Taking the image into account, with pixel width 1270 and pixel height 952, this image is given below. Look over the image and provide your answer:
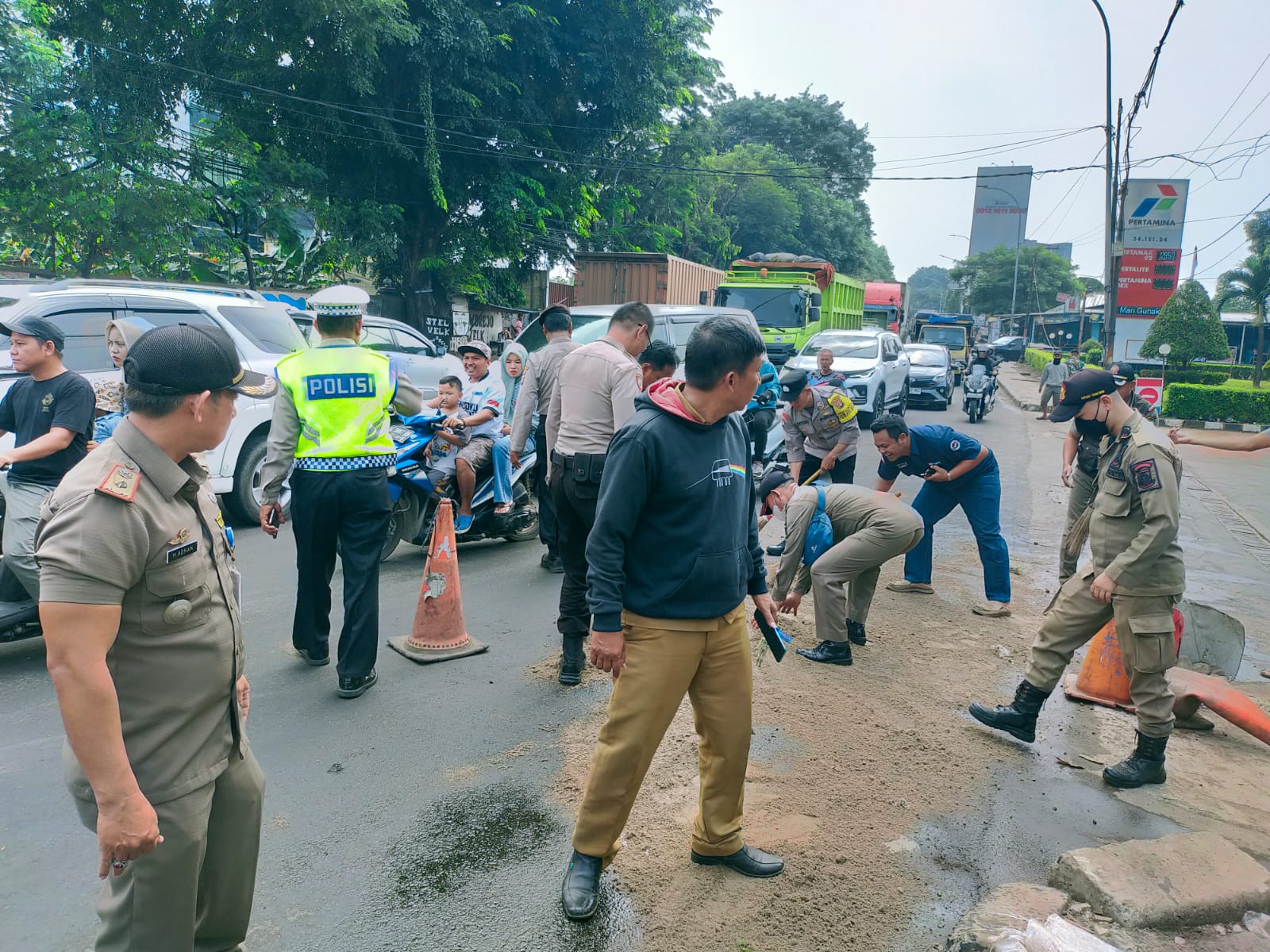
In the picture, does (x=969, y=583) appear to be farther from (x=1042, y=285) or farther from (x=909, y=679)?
(x=1042, y=285)

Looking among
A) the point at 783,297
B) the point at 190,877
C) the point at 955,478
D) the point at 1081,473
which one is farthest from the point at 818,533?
the point at 783,297

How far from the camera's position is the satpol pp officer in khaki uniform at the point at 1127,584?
4008 mm

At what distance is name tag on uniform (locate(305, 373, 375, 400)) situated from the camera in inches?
170

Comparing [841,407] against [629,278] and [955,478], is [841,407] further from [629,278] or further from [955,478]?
[629,278]

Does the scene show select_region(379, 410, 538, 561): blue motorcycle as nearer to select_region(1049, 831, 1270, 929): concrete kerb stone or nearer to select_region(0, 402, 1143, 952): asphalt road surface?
select_region(0, 402, 1143, 952): asphalt road surface

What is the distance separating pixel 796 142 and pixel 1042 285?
2503cm

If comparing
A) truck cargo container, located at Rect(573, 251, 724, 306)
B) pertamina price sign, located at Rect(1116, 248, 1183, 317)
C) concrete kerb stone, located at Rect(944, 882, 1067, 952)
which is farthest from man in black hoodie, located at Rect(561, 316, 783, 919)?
pertamina price sign, located at Rect(1116, 248, 1183, 317)

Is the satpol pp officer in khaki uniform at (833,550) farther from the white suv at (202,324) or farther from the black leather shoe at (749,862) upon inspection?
the white suv at (202,324)

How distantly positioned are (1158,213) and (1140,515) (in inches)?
1030

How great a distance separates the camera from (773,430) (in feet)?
35.7

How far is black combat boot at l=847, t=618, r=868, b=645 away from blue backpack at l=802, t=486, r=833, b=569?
1.94 ft

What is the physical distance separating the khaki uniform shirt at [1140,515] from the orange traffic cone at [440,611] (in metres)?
3.38

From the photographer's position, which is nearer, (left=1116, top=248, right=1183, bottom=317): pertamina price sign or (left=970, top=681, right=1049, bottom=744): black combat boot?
(left=970, top=681, right=1049, bottom=744): black combat boot

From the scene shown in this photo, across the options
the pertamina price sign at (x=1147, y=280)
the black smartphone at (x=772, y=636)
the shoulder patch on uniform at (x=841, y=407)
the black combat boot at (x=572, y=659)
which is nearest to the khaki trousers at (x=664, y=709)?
the black smartphone at (x=772, y=636)
